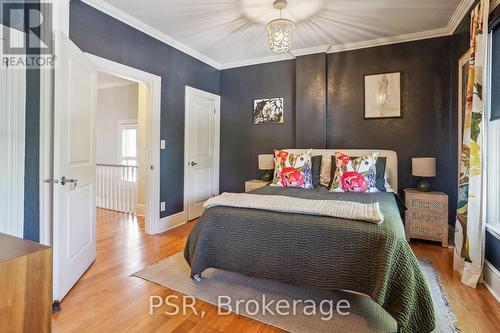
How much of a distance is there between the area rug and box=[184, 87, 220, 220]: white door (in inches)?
72.1

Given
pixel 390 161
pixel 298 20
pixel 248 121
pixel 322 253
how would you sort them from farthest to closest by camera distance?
pixel 248 121 → pixel 390 161 → pixel 298 20 → pixel 322 253

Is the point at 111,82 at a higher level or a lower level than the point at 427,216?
higher

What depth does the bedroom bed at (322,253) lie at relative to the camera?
150 centimetres

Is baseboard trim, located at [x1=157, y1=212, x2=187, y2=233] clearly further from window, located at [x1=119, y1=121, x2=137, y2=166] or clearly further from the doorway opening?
window, located at [x1=119, y1=121, x2=137, y2=166]

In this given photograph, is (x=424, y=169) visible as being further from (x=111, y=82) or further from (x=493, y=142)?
(x=111, y=82)

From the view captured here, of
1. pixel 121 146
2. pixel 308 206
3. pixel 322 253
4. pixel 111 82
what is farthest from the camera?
pixel 121 146

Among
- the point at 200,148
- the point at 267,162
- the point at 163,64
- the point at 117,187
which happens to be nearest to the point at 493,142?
the point at 267,162

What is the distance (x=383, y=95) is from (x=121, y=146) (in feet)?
15.9

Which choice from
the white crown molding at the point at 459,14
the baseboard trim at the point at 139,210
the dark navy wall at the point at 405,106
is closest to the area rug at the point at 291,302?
the dark navy wall at the point at 405,106

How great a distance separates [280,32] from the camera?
259 cm

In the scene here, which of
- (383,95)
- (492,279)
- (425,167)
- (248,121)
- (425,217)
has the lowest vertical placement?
(492,279)

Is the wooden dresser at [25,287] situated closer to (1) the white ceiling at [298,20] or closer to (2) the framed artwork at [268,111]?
(1) the white ceiling at [298,20]

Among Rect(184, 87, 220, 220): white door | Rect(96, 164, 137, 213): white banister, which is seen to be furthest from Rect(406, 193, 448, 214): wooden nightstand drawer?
Rect(96, 164, 137, 213): white banister

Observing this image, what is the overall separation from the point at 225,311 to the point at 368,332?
91cm
